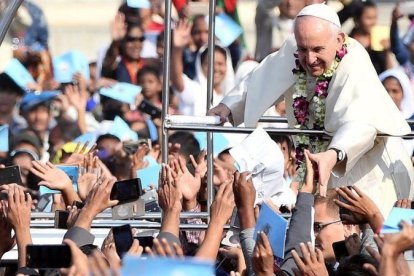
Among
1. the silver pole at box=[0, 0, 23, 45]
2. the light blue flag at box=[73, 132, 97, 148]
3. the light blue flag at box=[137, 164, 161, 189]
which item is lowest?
the light blue flag at box=[137, 164, 161, 189]

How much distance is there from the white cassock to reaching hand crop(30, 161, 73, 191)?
115 centimetres

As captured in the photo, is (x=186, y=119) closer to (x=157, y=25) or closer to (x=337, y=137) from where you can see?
(x=337, y=137)

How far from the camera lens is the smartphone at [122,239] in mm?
7195

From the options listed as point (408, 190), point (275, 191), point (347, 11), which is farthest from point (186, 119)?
point (347, 11)

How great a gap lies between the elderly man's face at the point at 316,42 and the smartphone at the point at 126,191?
0.95 m

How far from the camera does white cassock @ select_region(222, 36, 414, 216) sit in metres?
7.91

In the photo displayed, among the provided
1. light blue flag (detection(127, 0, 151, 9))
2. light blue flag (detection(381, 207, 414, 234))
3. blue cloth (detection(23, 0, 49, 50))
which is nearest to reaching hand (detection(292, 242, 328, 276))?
light blue flag (detection(381, 207, 414, 234))

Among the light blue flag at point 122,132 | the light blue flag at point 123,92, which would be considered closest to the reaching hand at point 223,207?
the light blue flag at point 122,132

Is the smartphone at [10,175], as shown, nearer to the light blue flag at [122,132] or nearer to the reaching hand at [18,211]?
the reaching hand at [18,211]

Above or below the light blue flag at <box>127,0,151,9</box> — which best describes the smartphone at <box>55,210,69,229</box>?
below

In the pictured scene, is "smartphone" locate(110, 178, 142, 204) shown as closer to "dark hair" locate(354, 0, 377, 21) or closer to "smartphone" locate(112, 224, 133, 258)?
"smartphone" locate(112, 224, 133, 258)

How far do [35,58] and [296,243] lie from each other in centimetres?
972

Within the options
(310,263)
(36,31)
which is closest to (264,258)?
(310,263)

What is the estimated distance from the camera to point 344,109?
8.01 metres
